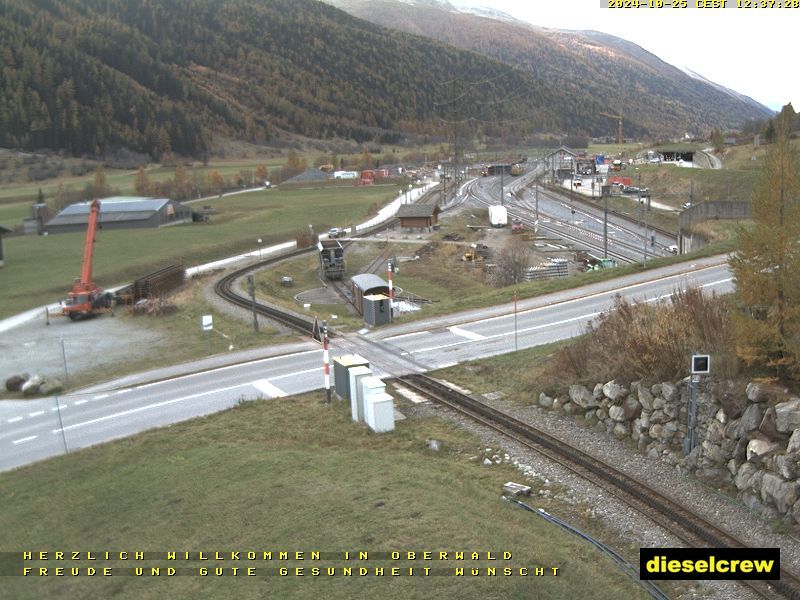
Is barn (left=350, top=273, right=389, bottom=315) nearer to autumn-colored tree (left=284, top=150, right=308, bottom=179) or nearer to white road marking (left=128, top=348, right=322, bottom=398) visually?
white road marking (left=128, top=348, right=322, bottom=398)

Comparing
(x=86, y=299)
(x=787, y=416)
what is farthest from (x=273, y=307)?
(x=787, y=416)

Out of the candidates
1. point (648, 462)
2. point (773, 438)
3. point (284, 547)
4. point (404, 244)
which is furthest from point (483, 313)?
point (404, 244)

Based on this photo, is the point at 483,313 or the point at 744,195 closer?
the point at 483,313

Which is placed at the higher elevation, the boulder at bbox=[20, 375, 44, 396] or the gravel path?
the gravel path

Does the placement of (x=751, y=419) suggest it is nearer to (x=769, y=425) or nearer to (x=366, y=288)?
(x=769, y=425)

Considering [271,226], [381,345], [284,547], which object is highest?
[284,547]

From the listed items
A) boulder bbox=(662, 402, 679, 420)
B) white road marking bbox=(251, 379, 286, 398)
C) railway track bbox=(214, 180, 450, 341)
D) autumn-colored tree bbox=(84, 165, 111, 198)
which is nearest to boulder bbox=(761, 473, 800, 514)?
boulder bbox=(662, 402, 679, 420)

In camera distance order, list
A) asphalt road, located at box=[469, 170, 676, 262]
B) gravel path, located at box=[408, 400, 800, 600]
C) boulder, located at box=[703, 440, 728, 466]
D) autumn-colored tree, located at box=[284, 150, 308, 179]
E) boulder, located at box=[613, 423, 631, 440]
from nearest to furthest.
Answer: gravel path, located at box=[408, 400, 800, 600] → boulder, located at box=[703, 440, 728, 466] → boulder, located at box=[613, 423, 631, 440] → asphalt road, located at box=[469, 170, 676, 262] → autumn-colored tree, located at box=[284, 150, 308, 179]

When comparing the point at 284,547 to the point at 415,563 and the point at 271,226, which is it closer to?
the point at 415,563
